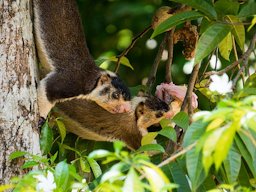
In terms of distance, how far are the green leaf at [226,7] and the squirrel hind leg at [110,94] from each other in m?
1.29

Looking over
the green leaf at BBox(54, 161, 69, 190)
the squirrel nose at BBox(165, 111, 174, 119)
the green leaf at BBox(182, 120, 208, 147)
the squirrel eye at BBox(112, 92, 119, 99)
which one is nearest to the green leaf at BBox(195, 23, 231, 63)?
the green leaf at BBox(182, 120, 208, 147)

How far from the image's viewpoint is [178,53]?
8008mm

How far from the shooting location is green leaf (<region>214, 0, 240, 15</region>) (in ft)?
13.9

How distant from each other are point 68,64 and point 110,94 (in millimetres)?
417

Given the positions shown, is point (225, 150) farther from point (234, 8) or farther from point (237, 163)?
point (234, 8)

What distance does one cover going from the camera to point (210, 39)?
13.0 feet

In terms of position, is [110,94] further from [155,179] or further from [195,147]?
[155,179]

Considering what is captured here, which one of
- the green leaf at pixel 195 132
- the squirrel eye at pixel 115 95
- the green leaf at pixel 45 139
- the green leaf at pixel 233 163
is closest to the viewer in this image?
the green leaf at pixel 195 132

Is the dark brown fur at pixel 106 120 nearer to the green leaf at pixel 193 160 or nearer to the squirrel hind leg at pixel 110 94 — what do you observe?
the squirrel hind leg at pixel 110 94

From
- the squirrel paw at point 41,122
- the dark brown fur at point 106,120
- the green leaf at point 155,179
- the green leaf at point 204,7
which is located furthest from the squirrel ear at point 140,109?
the green leaf at point 155,179

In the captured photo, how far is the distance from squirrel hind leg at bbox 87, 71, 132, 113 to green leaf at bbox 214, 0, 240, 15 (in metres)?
1.29

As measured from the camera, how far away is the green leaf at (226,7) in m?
4.24

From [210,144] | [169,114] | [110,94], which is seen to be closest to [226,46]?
[169,114]

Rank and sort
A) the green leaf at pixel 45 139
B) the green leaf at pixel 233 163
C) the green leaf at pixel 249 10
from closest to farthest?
1. the green leaf at pixel 233 163
2. the green leaf at pixel 249 10
3. the green leaf at pixel 45 139
